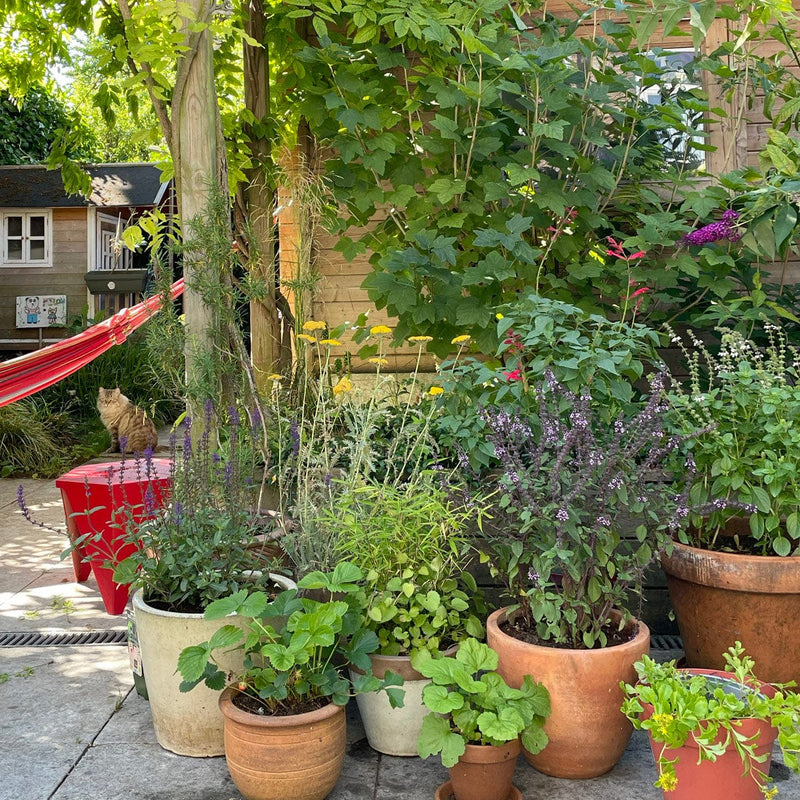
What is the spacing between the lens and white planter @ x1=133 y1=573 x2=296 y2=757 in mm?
2287

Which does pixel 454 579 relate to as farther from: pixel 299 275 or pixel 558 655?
pixel 299 275

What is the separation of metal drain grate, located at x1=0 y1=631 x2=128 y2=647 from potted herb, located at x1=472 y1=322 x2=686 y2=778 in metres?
1.63

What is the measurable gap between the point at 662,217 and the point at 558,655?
6.52 feet

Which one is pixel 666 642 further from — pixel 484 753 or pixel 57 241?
pixel 57 241

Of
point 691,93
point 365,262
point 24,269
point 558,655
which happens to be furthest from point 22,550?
point 24,269

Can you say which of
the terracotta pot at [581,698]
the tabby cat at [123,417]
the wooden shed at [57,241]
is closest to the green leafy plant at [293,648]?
the terracotta pot at [581,698]

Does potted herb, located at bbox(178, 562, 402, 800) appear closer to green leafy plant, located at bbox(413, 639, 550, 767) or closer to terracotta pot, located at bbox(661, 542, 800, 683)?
green leafy plant, located at bbox(413, 639, 550, 767)

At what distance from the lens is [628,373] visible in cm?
275

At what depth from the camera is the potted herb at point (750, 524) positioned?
2.42m

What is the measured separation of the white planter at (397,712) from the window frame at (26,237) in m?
11.7

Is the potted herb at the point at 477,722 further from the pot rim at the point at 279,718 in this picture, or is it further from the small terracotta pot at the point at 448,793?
the pot rim at the point at 279,718

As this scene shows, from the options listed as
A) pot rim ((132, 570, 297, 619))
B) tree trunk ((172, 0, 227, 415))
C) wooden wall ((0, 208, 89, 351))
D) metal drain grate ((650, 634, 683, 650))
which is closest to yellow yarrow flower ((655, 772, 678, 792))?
pot rim ((132, 570, 297, 619))

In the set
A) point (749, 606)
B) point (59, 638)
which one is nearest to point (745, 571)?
point (749, 606)

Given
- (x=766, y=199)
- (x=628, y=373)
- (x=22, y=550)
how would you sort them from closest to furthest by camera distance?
(x=628, y=373)
(x=766, y=199)
(x=22, y=550)
